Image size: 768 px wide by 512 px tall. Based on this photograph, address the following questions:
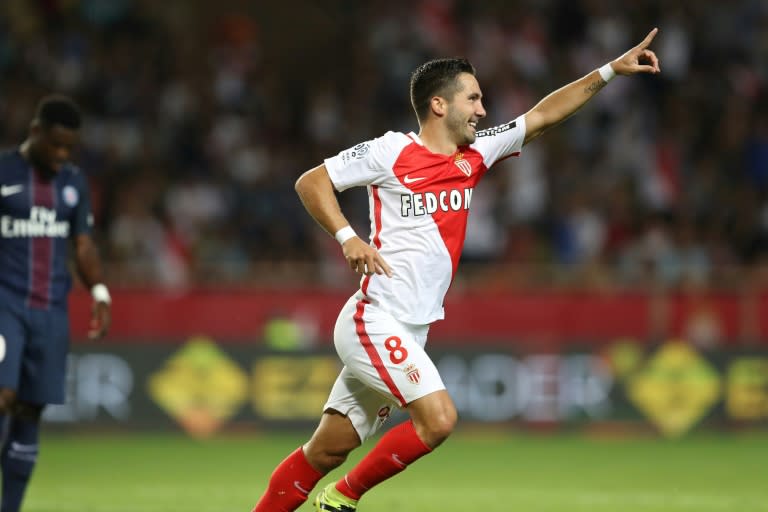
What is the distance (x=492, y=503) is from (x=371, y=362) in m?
3.20

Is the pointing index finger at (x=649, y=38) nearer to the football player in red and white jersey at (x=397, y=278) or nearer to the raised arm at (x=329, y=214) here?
the football player in red and white jersey at (x=397, y=278)

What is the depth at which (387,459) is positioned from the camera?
21.5ft

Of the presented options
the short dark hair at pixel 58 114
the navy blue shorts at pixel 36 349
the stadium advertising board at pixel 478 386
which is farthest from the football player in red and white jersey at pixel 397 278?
the stadium advertising board at pixel 478 386

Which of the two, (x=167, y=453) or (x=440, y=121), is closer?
(x=440, y=121)

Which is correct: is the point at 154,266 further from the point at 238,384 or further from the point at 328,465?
the point at 328,465

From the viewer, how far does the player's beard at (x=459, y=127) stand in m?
6.81

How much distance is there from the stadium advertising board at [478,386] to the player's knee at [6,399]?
7.01m

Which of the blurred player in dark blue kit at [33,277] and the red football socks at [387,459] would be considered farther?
the blurred player in dark blue kit at [33,277]

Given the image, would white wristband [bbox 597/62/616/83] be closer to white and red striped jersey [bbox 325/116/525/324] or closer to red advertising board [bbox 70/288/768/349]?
white and red striped jersey [bbox 325/116/525/324]

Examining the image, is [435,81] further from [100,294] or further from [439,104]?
[100,294]

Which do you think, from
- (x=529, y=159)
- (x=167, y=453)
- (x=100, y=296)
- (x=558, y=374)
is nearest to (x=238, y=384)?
(x=167, y=453)

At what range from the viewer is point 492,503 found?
30.9 ft

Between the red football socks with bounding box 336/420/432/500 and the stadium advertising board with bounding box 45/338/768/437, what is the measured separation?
7993 mm

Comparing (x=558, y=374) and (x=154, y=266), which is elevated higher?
(x=154, y=266)
